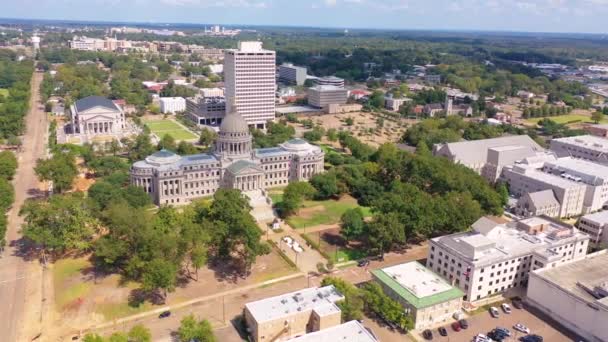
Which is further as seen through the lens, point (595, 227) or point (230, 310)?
point (595, 227)

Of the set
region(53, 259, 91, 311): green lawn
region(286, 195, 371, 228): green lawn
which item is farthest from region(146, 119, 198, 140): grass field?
region(53, 259, 91, 311): green lawn

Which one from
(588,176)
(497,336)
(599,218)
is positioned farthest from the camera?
(588,176)

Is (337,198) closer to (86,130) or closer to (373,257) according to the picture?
(373,257)

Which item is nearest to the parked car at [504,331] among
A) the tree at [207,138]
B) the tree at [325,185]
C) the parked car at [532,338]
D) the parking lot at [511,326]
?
the parking lot at [511,326]

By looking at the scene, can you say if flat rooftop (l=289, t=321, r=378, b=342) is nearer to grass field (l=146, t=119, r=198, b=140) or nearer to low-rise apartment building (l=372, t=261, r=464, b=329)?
low-rise apartment building (l=372, t=261, r=464, b=329)

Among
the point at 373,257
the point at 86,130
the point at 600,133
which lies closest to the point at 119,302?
the point at 373,257

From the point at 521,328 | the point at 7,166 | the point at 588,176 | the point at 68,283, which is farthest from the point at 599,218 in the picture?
the point at 7,166

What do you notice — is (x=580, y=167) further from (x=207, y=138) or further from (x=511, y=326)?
(x=207, y=138)

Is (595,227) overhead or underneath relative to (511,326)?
overhead
